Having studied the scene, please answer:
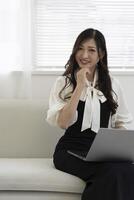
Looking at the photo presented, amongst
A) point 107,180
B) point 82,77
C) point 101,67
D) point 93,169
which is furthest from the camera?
point 101,67

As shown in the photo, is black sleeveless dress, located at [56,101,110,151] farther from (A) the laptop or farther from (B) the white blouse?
(A) the laptop

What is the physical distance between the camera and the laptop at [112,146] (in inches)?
73.3

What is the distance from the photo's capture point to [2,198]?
2.09m

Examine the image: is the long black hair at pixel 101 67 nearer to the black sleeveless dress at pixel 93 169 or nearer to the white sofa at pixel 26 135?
the black sleeveless dress at pixel 93 169

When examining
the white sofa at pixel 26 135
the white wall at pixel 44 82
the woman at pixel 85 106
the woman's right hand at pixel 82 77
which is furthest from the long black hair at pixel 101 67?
the white wall at pixel 44 82

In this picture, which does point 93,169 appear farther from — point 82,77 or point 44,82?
point 44,82

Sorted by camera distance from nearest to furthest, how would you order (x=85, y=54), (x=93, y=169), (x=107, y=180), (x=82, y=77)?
1. (x=107, y=180)
2. (x=93, y=169)
3. (x=82, y=77)
4. (x=85, y=54)

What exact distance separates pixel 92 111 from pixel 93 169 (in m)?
0.41

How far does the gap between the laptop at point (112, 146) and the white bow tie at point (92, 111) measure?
25 centimetres

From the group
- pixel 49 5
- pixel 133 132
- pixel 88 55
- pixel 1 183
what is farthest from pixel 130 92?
pixel 1 183

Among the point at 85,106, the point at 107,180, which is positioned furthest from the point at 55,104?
the point at 107,180

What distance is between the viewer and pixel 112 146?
76.4 inches

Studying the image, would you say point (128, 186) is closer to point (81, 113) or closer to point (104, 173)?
point (104, 173)

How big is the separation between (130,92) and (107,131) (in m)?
1.12
